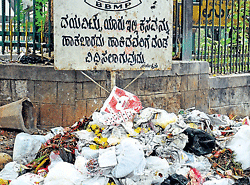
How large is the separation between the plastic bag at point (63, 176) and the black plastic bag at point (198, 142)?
143cm

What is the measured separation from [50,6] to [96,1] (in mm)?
1244

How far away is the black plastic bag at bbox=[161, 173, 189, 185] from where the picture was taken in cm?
349

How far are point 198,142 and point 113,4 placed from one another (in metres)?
2.12

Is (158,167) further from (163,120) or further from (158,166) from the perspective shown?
(163,120)

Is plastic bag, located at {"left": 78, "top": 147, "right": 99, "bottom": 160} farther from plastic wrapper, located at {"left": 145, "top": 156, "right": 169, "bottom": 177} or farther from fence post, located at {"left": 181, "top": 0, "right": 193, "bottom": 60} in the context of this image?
fence post, located at {"left": 181, "top": 0, "right": 193, "bottom": 60}

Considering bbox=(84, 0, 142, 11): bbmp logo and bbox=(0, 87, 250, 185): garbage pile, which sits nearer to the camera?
bbox=(0, 87, 250, 185): garbage pile

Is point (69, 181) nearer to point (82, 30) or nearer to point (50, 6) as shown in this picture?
point (82, 30)

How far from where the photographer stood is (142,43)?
4785mm

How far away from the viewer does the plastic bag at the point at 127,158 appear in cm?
348

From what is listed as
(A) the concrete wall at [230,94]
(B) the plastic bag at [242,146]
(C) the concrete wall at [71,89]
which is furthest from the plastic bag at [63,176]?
(A) the concrete wall at [230,94]

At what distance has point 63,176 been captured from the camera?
3.49 m

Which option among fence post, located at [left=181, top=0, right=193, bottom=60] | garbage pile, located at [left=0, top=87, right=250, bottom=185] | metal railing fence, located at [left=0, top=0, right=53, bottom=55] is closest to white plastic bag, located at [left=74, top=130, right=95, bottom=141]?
garbage pile, located at [left=0, top=87, right=250, bottom=185]

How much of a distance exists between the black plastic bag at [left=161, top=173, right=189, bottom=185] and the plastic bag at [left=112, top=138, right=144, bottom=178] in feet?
1.10

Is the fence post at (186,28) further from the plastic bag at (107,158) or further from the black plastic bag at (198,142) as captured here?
the plastic bag at (107,158)
